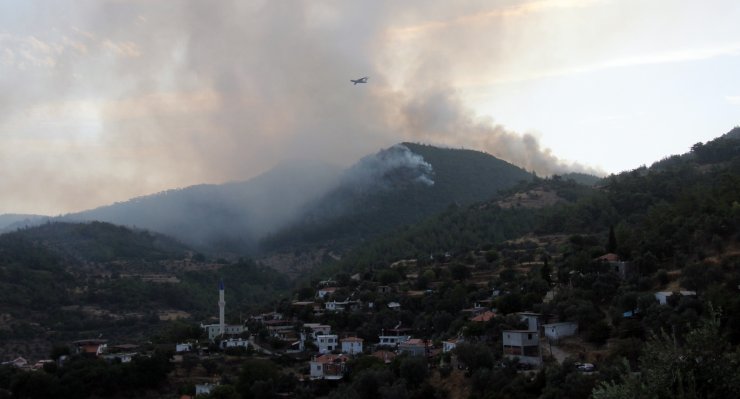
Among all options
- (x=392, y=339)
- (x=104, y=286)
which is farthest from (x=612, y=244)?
(x=104, y=286)

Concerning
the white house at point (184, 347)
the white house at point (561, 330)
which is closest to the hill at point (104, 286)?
the white house at point (184, 347)

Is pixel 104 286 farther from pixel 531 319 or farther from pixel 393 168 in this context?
pixel 531 319

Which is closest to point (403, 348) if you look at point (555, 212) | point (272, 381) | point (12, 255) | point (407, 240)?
point (272, 381)

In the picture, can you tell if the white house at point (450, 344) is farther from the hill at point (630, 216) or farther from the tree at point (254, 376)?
the hill at point (630, 216)

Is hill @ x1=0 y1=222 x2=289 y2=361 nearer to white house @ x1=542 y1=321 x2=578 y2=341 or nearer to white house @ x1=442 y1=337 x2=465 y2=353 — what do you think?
white house @ x1=442 y1=337 x2=465 y2=353

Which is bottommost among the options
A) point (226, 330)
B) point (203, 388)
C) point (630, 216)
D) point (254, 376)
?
point (203, 388)

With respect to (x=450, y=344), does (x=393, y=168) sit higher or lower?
higher

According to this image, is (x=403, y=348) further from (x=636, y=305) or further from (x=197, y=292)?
(x=197, y=292)
